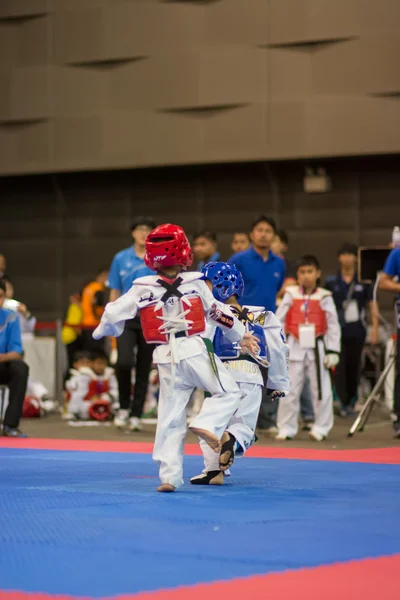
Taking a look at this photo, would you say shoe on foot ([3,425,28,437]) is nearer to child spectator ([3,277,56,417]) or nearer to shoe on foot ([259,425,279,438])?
shoe on foot ([259,425,279,438])

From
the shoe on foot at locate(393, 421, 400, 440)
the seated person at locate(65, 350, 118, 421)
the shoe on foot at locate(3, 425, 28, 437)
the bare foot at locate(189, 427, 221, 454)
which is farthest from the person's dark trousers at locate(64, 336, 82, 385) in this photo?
the bare foot at locate(189, 427, 221, 454)

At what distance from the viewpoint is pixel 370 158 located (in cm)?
1588

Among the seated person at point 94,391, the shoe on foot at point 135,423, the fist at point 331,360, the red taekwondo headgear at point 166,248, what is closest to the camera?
the red taekwondo headgear at point 166,248

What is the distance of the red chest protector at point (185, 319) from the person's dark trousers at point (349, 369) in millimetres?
6421

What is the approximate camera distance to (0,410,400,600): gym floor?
132 inches

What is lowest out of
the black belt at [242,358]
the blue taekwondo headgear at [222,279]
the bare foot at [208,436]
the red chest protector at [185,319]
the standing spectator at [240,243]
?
the bare foot at [208,436]

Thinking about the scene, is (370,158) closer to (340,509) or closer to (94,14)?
(94,14)

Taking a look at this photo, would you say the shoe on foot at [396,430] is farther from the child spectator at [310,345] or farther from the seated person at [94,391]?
the seated person at [94,391]

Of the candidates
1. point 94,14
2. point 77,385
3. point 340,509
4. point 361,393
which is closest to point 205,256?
point 77,385

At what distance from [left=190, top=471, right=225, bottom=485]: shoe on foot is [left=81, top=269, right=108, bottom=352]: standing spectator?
8227 millimetres

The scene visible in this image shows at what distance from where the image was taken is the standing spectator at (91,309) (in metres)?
14.2

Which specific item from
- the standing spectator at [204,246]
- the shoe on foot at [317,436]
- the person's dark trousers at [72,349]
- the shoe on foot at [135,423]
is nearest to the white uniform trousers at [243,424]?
the shoe on foot at [317,436]

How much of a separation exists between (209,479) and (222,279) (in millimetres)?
1185

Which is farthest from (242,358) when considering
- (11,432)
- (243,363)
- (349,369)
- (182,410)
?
(349,369)
